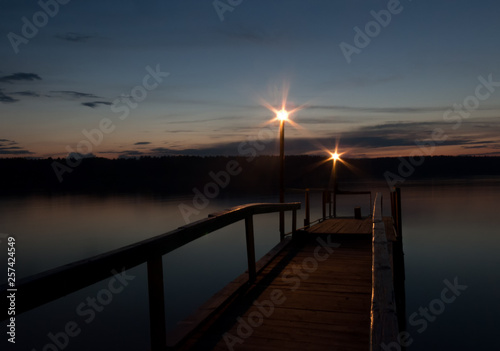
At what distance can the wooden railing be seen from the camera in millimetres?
1989

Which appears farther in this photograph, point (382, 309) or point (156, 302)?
point (156, 302)

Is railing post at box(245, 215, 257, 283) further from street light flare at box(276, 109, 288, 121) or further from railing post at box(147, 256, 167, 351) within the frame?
street light flare at box(276, 109, 288, 121)

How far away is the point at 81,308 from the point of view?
54.0ft

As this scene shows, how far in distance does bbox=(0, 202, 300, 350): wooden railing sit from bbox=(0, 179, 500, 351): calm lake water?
7.2 inches

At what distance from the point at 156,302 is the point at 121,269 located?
2.34 feet

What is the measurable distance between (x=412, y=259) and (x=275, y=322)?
23086 millimetres

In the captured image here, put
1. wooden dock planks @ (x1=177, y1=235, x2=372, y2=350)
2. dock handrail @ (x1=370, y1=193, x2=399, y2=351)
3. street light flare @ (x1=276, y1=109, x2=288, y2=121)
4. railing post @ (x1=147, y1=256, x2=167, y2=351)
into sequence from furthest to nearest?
street light flare @ (x1=276, y1=109, x2=288, y2=121)
wooden dock planks @ (x1=177, y1=235, x2=372, y2=350)
railing post @ (x1=147, y1=256, x2=167, y2=351)
dock handrail @ (x1=370, y1=193, x2=399, y2=351)

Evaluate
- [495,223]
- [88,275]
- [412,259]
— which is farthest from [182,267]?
[495,223]

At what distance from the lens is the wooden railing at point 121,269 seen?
6.53 ft

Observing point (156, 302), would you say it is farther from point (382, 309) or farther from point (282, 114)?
point (282, 114)

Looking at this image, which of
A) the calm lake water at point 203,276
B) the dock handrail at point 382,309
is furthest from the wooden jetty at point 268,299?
the calm lake water at point 203,276

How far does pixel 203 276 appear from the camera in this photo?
20562 mm

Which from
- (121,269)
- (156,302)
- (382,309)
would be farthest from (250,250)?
(382,309)

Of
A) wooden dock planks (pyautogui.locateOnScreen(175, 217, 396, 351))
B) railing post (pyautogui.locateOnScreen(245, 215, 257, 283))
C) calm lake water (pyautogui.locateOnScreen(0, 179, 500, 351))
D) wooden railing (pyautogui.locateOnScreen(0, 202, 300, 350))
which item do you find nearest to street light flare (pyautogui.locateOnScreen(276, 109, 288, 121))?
wooden dock planks (pyautogui.locateOnScreen(175, 217, 396, 351))
